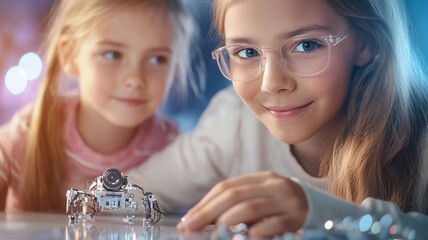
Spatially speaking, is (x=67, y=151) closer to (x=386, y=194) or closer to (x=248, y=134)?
(x=248, y=134)

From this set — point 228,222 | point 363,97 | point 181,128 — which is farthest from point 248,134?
point 228,222

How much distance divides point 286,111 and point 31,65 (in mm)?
776

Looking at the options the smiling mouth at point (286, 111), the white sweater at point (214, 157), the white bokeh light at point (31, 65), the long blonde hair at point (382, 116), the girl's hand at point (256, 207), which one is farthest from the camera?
the white bokeh light at point (31, 65)

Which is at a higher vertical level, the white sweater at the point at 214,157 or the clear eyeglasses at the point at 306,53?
the clear eyeglasses at the point at 306,53

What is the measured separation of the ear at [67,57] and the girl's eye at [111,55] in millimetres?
103

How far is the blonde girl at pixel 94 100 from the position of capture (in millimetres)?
2002

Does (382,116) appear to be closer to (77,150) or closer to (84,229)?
(84,229)

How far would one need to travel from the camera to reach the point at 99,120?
207cm

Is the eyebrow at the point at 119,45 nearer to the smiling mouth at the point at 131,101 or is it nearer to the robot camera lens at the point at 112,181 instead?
the smiling mouth at the point at 131,101

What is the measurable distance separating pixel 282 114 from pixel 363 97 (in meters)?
0.18

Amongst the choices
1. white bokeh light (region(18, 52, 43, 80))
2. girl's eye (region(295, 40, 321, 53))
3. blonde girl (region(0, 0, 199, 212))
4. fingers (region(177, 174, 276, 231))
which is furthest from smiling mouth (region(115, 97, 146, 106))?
fingers (region(177, 174, 276, 231))

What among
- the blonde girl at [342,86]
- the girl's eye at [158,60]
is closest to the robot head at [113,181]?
the blonde girl at [342,86]

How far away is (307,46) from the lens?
1.68 metres

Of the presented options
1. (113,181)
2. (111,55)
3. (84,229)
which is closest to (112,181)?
(113,181)
